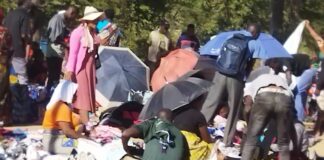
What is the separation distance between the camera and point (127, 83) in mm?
13734

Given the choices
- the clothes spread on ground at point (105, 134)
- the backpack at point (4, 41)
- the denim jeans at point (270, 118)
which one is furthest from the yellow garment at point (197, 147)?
the backpack at point (4, 41)

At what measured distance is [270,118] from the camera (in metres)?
9.18

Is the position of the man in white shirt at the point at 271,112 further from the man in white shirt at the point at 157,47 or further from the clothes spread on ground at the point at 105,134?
the man in white shirt at the point at 157,47

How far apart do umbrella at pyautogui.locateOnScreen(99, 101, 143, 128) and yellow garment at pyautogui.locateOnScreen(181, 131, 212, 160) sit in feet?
6.62

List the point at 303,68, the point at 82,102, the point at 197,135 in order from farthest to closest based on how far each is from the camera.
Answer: the point at 303,68
the point at 82,102
the point at 197,135

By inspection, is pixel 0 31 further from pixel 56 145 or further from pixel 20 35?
pixel 56 145

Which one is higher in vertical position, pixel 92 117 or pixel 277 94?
pixel 277 94

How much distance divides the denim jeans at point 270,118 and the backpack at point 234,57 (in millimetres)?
1125

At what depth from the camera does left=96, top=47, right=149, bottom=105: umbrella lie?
1345cm

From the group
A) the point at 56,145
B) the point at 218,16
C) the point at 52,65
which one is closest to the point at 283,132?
the point at 56,145

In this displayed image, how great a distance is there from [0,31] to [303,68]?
490 centimetres

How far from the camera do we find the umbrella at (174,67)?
1238 centimetres

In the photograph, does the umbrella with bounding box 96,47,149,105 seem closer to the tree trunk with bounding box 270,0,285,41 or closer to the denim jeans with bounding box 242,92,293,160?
the denim jeans with bounding box 242,92,293,160

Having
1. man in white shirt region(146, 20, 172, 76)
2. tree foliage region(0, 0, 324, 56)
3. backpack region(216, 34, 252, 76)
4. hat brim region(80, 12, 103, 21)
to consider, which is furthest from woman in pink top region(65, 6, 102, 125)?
tree foliage region(0, 0, 324, 56)
